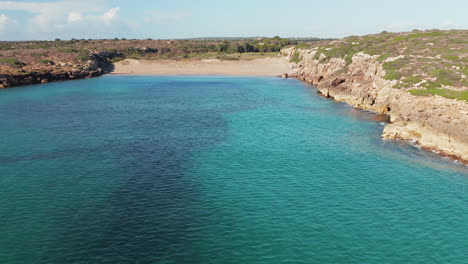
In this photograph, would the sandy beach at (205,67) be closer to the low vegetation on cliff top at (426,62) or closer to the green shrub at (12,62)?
the green shrub at (12,62)

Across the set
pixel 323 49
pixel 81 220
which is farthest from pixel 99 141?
pixel 323 49

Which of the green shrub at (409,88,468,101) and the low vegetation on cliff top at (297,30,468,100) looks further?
the low vegetation on cliff top at (297,30,468,100)

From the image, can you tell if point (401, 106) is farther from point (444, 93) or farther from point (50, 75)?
point (50, 75)

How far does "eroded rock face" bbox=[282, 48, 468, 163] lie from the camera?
4566 cm

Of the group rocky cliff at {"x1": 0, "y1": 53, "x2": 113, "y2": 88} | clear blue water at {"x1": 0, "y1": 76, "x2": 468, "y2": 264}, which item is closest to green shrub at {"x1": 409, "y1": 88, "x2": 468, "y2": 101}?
clear blue water at {"x1": 0, "y1": 76, "x2": 468, "y2": 264}

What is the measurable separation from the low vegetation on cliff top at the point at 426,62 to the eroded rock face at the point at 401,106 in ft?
6.98

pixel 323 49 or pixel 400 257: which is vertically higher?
pixel 323 49

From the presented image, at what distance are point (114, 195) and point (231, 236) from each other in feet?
42.6

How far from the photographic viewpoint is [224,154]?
4509cm

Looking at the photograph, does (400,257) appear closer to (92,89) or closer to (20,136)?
(20,136)

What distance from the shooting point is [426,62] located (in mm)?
70875

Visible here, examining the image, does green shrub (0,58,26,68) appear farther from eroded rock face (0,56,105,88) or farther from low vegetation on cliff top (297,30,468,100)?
low vegetation on cliff top (297,30,468,100)

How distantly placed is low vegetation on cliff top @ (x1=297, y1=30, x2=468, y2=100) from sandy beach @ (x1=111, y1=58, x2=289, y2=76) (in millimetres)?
42716

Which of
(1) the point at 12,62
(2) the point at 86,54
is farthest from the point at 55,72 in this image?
(2) the point at 86,54
